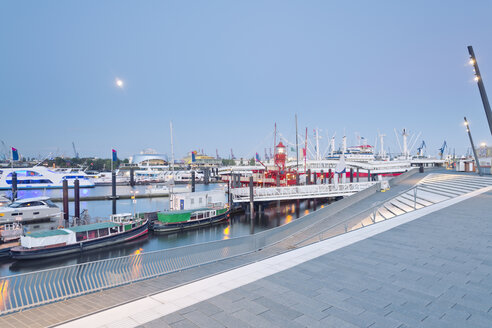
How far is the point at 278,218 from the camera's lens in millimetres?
34844

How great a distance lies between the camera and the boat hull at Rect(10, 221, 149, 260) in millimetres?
19516

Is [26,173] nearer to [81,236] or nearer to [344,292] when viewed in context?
[81,236]

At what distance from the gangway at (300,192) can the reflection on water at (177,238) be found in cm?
233

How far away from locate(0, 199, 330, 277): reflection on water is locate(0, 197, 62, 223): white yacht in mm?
11630

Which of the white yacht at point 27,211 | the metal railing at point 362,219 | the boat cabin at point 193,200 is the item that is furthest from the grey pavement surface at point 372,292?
the white yacht at point 27,211

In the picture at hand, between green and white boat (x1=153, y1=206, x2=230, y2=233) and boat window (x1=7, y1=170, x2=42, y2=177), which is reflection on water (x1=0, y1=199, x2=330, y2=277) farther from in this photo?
boat window (x1=7, y1=170, x2=42, y2=177)

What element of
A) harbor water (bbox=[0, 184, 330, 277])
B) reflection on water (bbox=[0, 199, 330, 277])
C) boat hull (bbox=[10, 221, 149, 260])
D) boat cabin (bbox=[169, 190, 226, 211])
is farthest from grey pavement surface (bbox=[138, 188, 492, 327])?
boat cabin (bbox=[169, 190, 226, 211])

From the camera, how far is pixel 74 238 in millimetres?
21250

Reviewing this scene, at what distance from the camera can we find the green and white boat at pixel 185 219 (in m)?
28.3

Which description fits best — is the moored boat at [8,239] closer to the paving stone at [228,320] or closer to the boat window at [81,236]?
the boat window at [81,236]

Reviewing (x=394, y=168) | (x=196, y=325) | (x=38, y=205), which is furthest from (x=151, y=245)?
(x=394, y=168)

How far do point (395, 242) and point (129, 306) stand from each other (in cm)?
734

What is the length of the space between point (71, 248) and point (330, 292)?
21.4m

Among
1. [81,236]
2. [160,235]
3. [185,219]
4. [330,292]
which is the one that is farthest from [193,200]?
[330,292]
